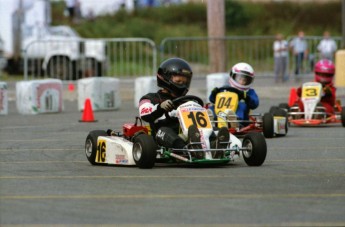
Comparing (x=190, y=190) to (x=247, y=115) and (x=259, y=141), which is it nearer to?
(x=259, y=141)

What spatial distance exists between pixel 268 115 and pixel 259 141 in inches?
184

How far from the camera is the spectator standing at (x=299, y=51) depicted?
32.8m

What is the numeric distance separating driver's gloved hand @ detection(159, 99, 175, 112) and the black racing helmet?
54 centimetres

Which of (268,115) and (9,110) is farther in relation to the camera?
(9,110)

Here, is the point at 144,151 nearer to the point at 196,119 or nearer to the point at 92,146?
the point at 196,119

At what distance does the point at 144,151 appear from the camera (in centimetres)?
1238

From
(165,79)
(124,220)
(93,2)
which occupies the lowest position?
(124,220)

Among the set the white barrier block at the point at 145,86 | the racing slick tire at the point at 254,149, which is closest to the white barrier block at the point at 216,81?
the white barrier block at the point at 145,86

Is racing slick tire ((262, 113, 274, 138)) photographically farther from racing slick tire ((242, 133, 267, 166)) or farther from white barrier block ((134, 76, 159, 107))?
white barrier block ((134, 76, 159, 107))

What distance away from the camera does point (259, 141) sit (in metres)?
12.6

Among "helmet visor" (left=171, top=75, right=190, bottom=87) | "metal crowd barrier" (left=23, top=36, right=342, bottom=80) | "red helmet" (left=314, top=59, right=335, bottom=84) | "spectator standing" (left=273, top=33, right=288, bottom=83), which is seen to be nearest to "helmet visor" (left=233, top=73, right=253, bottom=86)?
"red helmet" (left=314, top=59, right=335, bottom=84)

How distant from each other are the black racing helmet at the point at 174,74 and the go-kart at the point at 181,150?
0.30 meters

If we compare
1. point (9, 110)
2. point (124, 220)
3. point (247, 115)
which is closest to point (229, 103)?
point (247, 115)

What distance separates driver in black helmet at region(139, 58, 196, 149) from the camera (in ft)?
42.5
